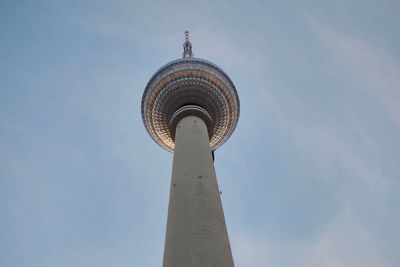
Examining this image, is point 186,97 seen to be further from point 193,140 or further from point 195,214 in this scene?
point 195,214

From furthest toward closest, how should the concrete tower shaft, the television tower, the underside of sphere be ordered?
1. the underside of sphere
2. the television tower
3. the concrete tower shaft

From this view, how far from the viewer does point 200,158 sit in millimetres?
28844

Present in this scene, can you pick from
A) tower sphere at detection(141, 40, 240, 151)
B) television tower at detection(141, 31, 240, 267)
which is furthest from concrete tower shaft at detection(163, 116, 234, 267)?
tower sphere at detection(141, 40, 240, 151)

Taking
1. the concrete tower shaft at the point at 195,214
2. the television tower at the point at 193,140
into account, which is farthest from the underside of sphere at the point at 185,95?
the concrete tower shaft at the point at 195,214

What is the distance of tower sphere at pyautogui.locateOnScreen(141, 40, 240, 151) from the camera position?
38406 millimetres

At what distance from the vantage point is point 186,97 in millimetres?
38375

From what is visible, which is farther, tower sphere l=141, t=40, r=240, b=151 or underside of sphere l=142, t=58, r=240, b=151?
underside of sphere l=142, t=58, r=240, b=151

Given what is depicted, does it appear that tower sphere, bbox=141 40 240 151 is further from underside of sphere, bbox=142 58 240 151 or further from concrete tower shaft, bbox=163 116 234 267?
concrete tower shaft, bbox=163 116 234 267

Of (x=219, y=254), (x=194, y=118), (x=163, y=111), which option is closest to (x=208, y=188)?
(x=219, y=254)

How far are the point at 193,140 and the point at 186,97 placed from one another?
849 cm

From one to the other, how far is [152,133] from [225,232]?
20640 millimetres

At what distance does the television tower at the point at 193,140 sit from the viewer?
72.2ft

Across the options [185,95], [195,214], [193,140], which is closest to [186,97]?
[185,95]

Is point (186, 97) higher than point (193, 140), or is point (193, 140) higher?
point (186, 97)
